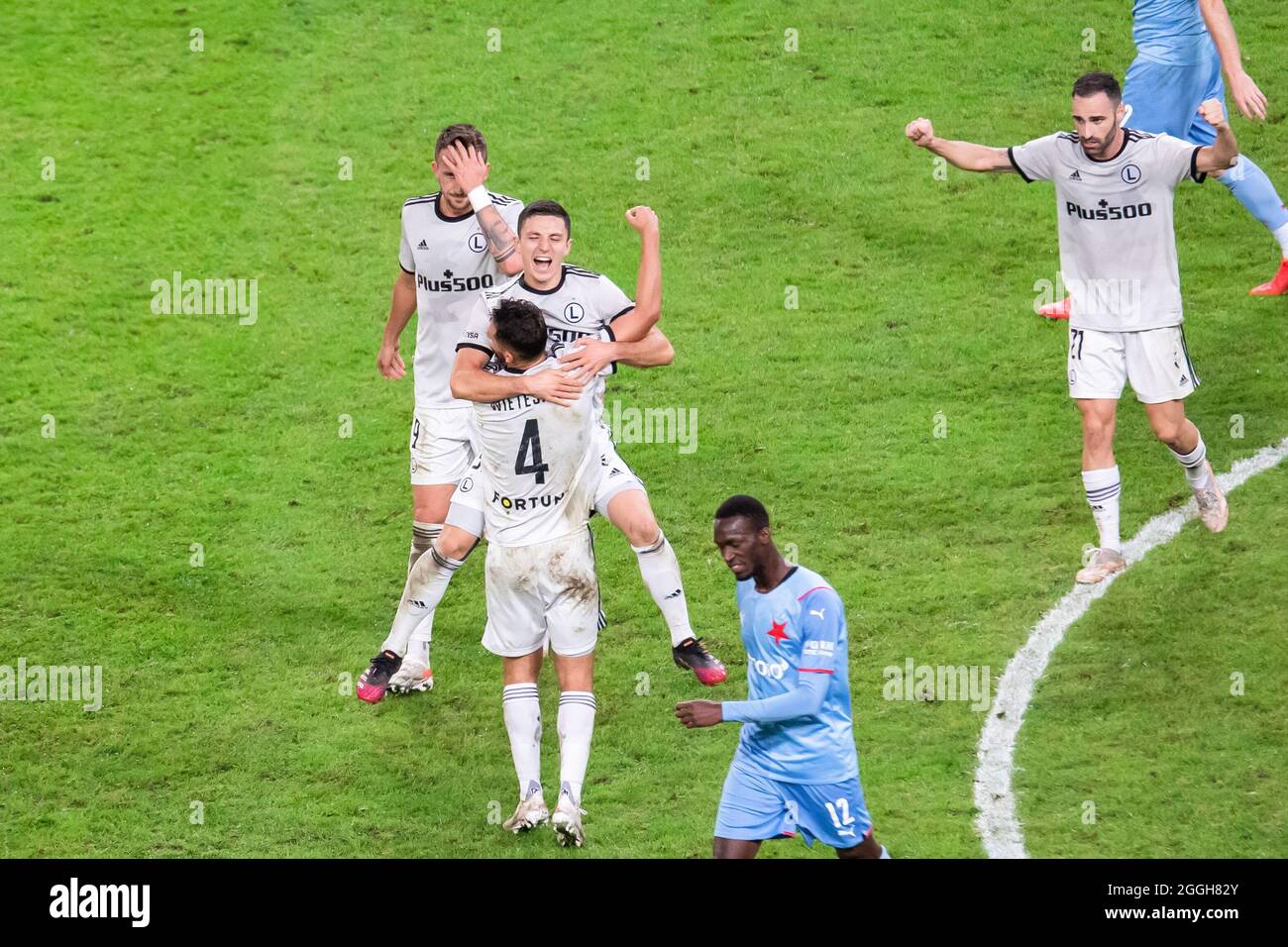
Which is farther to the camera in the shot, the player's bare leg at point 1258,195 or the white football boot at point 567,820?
the player's bare leg at point 1258,195

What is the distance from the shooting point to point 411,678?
9.78 meters

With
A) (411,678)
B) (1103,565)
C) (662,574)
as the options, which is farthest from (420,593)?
(1103,565)

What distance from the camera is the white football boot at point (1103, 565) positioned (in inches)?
378

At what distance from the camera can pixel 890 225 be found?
13555 millimetres

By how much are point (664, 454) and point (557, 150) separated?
3778 mm

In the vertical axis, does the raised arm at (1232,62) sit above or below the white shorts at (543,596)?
above

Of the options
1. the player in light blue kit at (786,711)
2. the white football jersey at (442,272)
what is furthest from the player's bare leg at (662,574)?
the player in light blue kit at (786,711)

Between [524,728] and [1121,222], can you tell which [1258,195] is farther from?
[524,728]

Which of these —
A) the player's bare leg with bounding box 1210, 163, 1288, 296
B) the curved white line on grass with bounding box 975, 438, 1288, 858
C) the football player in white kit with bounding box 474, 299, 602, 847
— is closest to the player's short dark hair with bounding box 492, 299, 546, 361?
the football player in white kit with bounding box 474, 299, 602, 847

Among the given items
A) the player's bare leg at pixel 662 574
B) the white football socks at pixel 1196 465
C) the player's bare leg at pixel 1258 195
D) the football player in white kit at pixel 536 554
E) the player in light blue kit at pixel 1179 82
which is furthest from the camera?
the player's bare leg at pixel 1258 195

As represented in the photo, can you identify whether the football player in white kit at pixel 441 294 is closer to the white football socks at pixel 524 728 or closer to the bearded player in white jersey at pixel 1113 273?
the white football socks at pixel 524 728

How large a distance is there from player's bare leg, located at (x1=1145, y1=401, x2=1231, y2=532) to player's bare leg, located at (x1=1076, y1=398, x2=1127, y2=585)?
26 centimetres

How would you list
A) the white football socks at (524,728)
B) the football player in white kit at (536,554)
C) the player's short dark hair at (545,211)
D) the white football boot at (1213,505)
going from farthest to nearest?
the white football boot at (1213,505) < the player's short dark hair at (545,211) < the white football socks at (524,728) < the football player in white kit at (536,554)

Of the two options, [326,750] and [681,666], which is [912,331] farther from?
[326,750]
